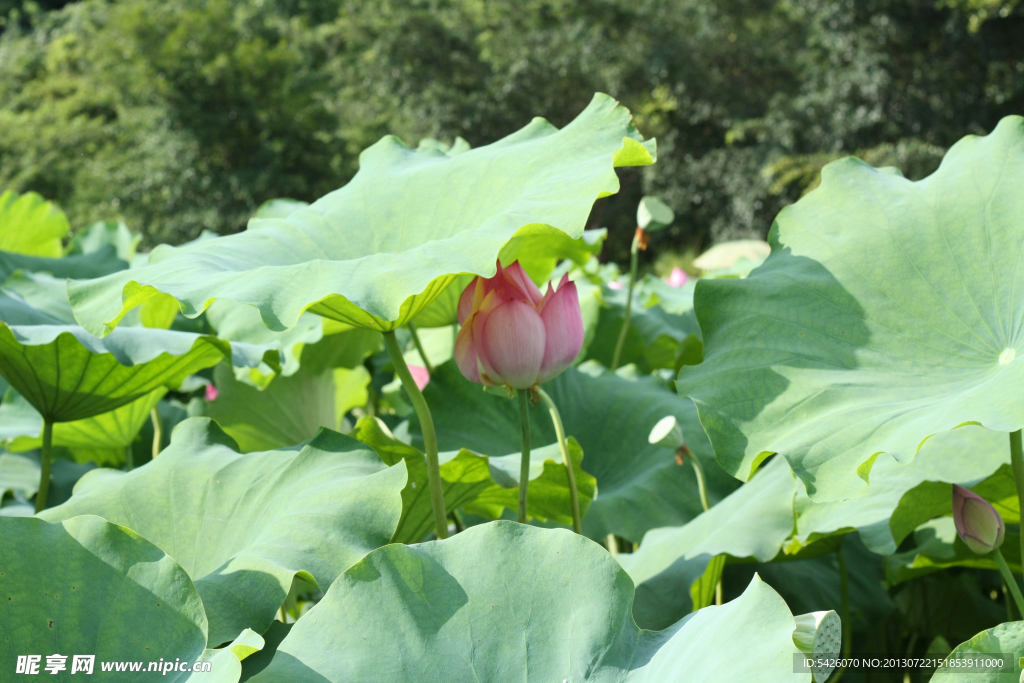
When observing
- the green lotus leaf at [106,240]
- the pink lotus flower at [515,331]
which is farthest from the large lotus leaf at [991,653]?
the green lotus leaf at [106,240]

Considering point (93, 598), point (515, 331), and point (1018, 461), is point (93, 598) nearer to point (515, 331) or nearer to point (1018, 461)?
point (515, 331)

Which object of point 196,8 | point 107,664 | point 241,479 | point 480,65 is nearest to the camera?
point 107,664

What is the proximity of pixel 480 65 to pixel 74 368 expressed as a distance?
1147 cm

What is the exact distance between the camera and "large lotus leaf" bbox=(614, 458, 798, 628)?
635 mm

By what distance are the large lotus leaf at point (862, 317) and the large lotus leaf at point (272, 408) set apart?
1.87 ft

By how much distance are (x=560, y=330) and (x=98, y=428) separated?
0.59m

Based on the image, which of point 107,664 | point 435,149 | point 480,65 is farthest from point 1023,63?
point 107,664

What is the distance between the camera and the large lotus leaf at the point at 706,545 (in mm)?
635

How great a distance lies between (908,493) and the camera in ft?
2.07

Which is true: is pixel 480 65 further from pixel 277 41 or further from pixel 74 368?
pixel 74 368

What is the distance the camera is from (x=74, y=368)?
0.70 meters

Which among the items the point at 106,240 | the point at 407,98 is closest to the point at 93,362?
the point at 106,240

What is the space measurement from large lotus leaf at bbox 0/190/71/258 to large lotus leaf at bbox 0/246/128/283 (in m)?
0.48

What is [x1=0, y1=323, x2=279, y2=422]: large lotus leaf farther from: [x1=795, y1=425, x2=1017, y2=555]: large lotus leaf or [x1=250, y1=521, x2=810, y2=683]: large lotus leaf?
[x1=795, y1=425, x2=1017, y2=555]: large lotus leaf
